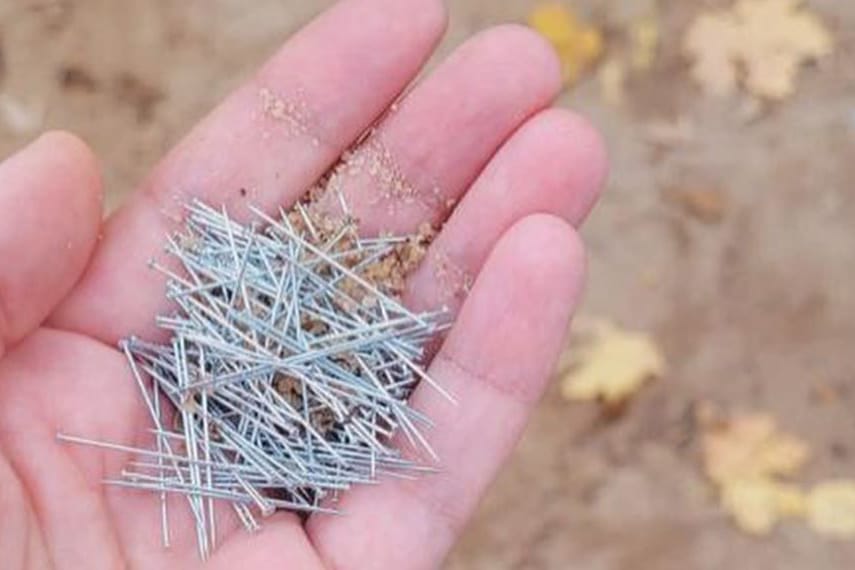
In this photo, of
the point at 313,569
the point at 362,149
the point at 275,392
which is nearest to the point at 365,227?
the point at 362,149

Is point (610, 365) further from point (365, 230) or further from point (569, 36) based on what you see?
point (365, 230)

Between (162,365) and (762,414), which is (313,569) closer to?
(162,365)

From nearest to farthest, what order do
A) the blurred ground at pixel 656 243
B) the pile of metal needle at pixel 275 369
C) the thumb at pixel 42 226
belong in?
1. the thumb at pixel 42 226
2. the pile of metal needle at pixel 275 369
3. the blurred ground at pixel 656 243

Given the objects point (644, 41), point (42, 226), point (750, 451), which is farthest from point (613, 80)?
point (42, 226)

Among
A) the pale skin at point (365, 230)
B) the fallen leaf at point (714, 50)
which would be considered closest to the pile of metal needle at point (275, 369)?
the pale skin at point (365, 230)

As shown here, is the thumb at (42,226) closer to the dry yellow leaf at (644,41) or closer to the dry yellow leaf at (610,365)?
the dry yellow leaf at (610,365)

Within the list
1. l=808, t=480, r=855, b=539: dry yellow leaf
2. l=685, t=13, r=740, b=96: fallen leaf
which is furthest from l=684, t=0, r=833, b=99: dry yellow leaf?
l=808, t=480, r=855, b=539: dry yellow leaf

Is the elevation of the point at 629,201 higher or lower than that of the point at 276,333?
lower
